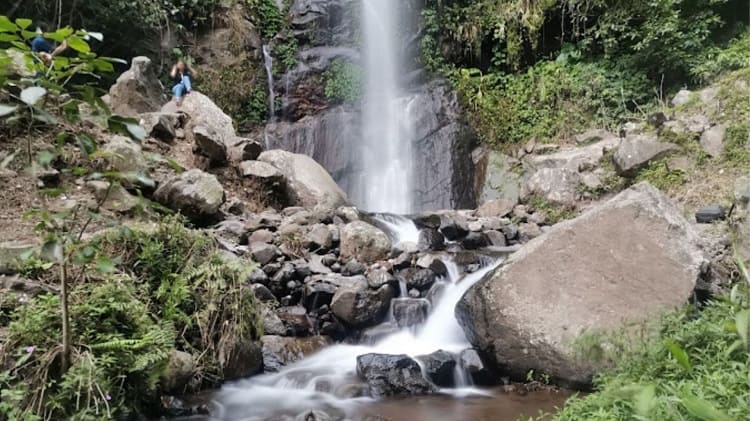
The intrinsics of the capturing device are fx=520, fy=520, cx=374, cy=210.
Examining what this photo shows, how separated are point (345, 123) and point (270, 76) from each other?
2533 millimetres

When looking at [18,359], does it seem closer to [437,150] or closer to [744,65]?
[437,150]

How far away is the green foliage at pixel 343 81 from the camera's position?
12.7 meters

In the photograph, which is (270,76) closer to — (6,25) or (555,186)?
(555,186)

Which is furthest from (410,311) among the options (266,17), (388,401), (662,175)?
(266,17)

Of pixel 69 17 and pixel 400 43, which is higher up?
pixel 400 43

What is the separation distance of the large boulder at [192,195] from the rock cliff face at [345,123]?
15.2ft

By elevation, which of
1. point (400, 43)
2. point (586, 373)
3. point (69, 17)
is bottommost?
point (586, 373)

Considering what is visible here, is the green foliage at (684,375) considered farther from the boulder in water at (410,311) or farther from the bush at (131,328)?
the boulder in water at (410,311)

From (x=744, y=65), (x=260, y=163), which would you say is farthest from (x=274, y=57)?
(x=744, y=65)

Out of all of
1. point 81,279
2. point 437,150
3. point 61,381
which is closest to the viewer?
point 61,381

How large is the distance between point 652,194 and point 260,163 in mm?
5839

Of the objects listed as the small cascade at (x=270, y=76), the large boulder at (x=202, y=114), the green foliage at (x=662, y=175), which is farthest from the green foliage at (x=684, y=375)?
the small cascade at (x=270, y=76)

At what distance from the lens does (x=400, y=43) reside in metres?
14.1

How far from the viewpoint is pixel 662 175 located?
314 inches
